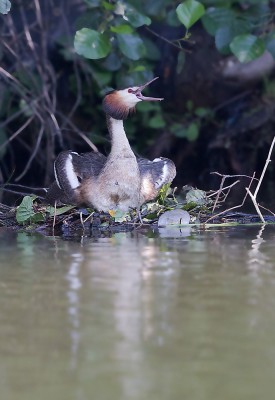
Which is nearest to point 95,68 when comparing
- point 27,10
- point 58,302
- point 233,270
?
point 27,10

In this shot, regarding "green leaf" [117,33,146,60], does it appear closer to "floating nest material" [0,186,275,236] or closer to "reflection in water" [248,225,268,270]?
"floating nest material" [0,186,275,236]

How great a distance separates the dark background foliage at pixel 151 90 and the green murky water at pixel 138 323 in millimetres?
3758

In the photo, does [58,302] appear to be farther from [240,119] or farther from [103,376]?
[240,119]

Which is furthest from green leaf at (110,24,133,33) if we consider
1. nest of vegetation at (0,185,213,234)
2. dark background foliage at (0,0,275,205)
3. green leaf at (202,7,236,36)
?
nest of vegetation at (0,185,213,234)

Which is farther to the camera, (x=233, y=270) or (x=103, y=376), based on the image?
(x=233, y=270)

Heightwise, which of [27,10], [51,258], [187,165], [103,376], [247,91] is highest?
[27,10]

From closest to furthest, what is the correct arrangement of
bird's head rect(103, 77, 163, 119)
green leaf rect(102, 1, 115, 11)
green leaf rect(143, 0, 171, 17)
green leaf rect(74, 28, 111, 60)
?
1. bird's head rect(103, 77, 163, 119)
2. green leaf rect(74, 28, 111, 60)
3. green leaf rect(102, 1, 115, 11)
4. green leaf rect(143, 0, 171, 17)

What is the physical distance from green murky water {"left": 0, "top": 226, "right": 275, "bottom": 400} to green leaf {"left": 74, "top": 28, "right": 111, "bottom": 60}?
2.53 m

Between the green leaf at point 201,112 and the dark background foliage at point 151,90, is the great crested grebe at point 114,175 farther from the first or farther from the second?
the green leaf at point 201,112

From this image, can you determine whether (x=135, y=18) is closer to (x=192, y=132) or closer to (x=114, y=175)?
(x=114, y=175)

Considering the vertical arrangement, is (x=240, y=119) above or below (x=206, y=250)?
above

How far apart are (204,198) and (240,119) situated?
400 centimetres

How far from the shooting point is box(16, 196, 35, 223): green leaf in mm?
6809

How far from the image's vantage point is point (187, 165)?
11.4 meters
